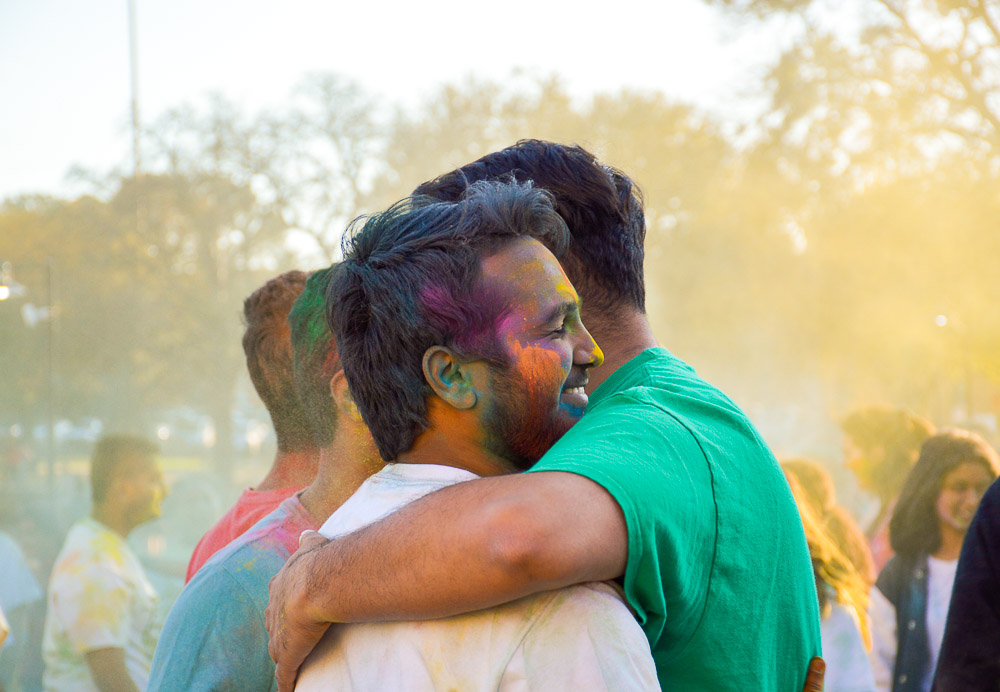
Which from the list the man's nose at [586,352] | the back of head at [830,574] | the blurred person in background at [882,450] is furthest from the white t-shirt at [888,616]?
the man's nose at [586,352]

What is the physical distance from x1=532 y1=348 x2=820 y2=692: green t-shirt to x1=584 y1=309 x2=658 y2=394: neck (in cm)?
10

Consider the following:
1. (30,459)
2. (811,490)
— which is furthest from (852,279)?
(30,459)

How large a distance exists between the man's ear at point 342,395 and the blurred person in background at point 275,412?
16.8 inches

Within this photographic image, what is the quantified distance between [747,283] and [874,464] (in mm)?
14302

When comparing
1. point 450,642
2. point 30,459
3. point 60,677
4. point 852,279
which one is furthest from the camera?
point 852,279

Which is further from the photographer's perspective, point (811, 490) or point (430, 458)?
point (811, 490)

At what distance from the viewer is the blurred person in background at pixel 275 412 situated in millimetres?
2290

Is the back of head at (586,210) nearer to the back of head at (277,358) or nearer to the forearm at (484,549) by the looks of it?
the forearm at (484,549)

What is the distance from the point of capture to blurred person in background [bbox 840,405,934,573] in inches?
208

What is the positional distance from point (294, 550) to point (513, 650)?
34.5 inches

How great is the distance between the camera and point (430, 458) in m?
1.19

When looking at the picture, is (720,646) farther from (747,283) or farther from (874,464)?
(747,283)

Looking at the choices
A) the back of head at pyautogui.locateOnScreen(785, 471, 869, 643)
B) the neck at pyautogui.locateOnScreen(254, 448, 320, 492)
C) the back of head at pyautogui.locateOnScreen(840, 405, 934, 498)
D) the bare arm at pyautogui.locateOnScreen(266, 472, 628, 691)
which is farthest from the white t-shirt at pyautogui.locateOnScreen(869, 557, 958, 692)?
the bare arm at pyautogui.locateOnScreen(266, 472, 628, 691)

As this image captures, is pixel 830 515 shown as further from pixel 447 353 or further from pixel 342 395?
pixel 447 353
